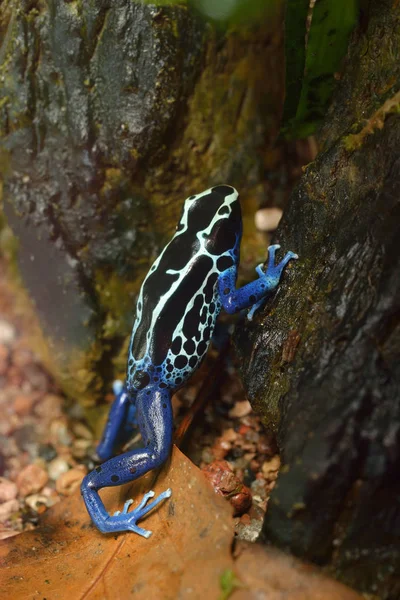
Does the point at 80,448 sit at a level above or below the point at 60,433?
below

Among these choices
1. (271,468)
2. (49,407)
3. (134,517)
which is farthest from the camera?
(49,407)

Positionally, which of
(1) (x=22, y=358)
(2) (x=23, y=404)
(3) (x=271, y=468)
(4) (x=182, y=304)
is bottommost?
(3) (x=271, y=468)

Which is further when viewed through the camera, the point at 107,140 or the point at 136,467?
the point at 107,140

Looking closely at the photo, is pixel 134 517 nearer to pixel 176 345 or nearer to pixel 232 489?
pixel 232 489

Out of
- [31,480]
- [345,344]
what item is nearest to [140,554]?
[345,344]

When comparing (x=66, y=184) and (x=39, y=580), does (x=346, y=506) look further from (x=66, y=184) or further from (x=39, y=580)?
(x=66, y=184)

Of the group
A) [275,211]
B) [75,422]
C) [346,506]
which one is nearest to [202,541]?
[346,506]

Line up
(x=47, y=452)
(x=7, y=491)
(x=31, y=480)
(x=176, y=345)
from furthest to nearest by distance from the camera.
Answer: (x=47, y=452) → (x=31, y=480) → (x=7, y=491) → (x=176, y=345)
